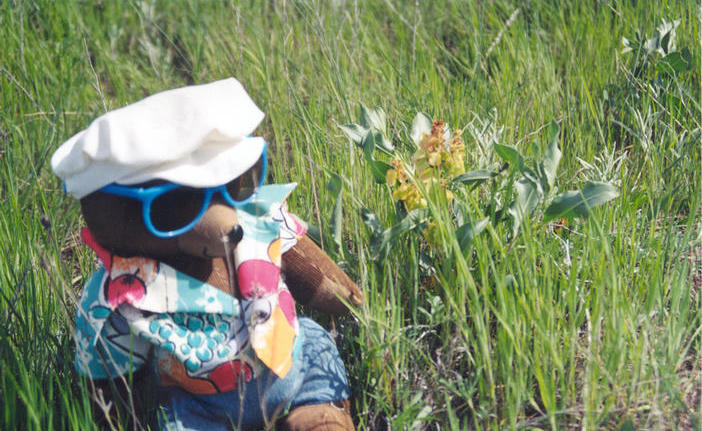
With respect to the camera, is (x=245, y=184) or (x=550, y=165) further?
(x=550, y=165)

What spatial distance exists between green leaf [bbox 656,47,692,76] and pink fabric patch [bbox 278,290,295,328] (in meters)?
1.32

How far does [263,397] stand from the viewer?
1252mm

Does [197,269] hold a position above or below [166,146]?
below

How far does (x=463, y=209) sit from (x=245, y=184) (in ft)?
1.52

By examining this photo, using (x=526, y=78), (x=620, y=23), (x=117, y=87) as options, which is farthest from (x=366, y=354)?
(x=117, y=87)

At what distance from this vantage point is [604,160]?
5.96ft

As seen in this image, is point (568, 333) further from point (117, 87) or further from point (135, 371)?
point (117, 87)

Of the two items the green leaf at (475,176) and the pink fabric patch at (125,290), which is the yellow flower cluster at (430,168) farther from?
the pink fabric patch at (125,290)

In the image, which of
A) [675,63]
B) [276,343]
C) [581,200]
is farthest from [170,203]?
[675,63]

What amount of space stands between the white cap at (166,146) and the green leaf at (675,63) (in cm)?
135

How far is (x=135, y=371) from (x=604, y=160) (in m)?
1.28

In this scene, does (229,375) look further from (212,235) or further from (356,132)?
(356,132)

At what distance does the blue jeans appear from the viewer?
4.28 ft

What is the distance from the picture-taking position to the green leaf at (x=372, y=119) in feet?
5.19
